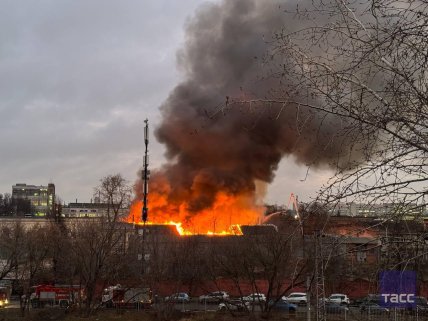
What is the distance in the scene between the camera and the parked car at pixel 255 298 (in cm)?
3615

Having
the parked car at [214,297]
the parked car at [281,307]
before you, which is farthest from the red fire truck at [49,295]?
the parked car at [281,307]

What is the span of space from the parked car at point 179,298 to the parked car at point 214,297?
1.26 metres

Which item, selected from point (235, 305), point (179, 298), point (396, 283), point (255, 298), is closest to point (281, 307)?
point (255, 298)

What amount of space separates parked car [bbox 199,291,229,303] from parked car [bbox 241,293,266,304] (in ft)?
4.68

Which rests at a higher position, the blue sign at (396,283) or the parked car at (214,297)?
the blue sign at (396,283)

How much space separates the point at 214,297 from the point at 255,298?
3.02m

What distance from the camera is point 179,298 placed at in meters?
41.0

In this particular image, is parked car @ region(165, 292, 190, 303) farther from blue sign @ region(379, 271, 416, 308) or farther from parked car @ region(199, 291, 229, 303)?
blue sign @ region(379, 271, 416, 308)

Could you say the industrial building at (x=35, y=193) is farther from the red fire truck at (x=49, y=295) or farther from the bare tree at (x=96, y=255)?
the bare tree at (x=96, y=255)

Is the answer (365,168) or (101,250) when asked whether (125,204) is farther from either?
(365,168)

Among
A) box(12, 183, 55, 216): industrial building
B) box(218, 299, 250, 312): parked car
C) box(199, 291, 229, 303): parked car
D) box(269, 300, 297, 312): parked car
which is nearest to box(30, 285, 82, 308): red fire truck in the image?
box(199, 291, 229, 303): parked car

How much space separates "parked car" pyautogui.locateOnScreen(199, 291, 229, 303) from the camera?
37544mm

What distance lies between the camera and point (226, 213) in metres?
55.1

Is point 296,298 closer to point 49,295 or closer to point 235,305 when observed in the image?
point 235,305
